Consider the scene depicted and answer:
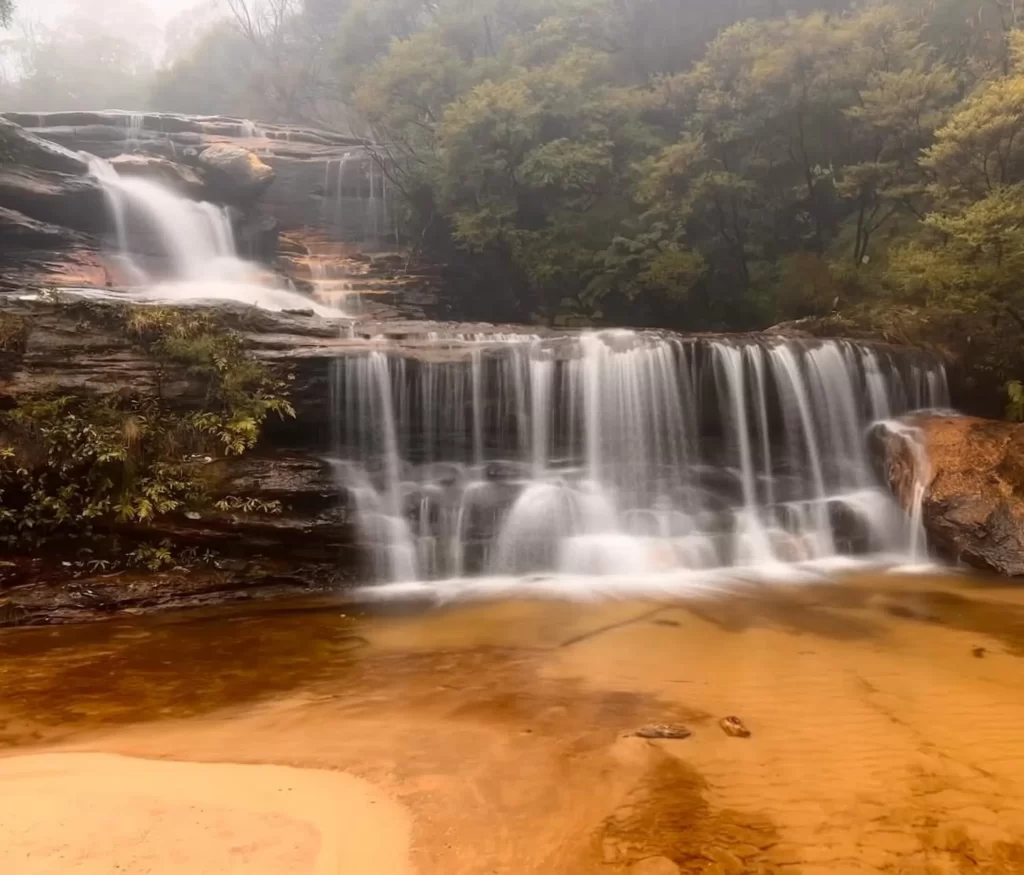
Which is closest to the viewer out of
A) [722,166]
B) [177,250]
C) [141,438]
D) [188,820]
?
[188,820]

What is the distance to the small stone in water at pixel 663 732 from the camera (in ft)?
15.6

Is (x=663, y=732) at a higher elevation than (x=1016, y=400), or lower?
lower

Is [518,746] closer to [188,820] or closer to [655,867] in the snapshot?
[655,867]

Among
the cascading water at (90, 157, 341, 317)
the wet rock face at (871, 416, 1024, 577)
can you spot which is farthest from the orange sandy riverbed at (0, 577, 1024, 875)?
the cascading water at (90, 157, 341, 317)

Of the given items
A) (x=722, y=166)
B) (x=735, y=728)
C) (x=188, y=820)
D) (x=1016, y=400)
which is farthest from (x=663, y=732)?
(x=722, y=166)

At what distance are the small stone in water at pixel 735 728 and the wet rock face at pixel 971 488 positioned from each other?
6469mm

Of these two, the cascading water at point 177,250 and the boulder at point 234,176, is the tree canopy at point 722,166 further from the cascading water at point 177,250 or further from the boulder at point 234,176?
the cascading water at point 177,250

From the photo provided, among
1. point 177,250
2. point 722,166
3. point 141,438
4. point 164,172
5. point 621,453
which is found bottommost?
point 621,453

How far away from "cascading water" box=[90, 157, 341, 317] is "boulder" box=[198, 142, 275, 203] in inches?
40.9

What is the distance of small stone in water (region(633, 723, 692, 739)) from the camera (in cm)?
475

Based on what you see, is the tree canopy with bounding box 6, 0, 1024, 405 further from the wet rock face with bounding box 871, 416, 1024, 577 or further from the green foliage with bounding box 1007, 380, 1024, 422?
the wet rock face with bounding box 871, 416, 1024, 577

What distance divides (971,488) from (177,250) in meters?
19.3

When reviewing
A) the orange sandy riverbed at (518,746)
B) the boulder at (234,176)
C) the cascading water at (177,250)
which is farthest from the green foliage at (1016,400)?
the boulder at (234,176)

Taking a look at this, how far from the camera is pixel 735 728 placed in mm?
4824
